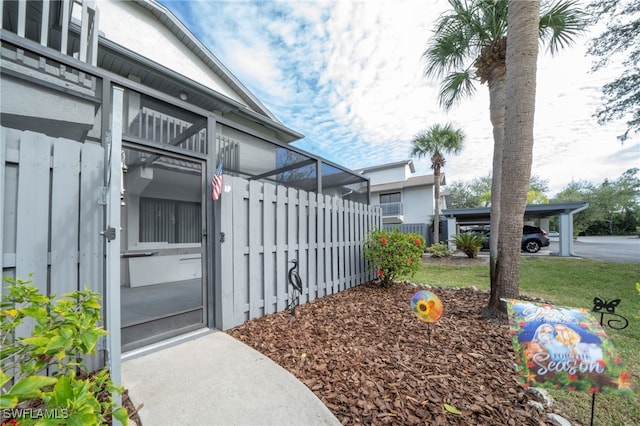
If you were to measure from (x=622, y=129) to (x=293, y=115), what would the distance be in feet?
35.9

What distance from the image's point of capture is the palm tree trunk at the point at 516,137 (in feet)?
10.4

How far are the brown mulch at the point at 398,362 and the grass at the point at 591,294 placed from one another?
382mm

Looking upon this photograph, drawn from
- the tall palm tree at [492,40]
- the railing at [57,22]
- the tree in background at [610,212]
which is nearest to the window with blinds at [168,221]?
the railing at [57,22]

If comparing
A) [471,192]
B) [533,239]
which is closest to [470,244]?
[533,239]

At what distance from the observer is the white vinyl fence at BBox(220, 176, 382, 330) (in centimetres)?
317

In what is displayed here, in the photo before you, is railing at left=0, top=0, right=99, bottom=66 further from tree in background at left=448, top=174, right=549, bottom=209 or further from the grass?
tree in background at left=448, top=174, right=549, bottom=209

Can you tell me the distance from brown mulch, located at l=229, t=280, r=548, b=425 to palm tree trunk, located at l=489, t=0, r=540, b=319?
0.76m

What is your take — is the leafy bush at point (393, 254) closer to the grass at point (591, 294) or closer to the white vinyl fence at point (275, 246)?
the white vinyl fence at point (275, 246)

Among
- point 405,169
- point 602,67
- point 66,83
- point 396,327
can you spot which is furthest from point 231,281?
point 405,169

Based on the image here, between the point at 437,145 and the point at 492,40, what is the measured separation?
915cm

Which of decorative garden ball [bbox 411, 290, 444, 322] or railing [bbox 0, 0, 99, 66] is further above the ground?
railing [bbox 0, 0, 99, 66]

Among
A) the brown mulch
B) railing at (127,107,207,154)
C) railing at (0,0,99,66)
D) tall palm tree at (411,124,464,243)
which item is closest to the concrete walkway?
the brown mulch

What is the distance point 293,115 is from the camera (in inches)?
395

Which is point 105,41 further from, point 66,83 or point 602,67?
point 602,67
